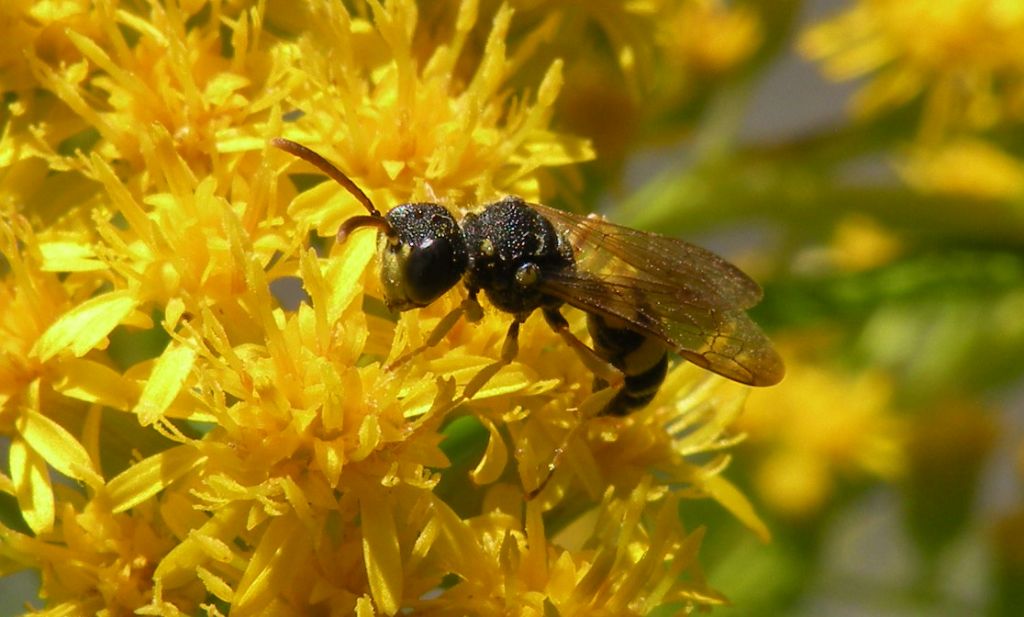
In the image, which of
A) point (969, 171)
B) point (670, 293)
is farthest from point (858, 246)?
point (670, 293)

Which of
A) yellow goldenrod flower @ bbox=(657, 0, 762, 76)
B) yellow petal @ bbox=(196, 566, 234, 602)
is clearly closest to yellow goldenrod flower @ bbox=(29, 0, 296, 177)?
yellow petal @ bbox=(196, 566, 234, 602)

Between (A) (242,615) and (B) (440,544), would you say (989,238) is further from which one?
(A) (242,615)

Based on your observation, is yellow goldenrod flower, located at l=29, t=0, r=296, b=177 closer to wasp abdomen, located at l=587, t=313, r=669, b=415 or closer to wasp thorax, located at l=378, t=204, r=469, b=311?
wasp thorax, located at l=378, t=204, r=469, b=311

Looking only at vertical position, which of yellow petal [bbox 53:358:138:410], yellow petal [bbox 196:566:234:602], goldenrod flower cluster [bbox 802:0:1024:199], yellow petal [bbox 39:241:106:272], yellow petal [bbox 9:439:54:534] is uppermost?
goldenrod flower cluster [bbox 802:0:1024:199]

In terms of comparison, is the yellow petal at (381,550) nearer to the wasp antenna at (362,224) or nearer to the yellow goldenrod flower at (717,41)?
the wasp antenna at (362,224)

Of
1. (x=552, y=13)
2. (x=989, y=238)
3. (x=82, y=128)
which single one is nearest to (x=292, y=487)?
(x=82, y=128)


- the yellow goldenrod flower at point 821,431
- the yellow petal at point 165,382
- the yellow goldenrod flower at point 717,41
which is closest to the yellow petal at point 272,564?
the yellow petal at point 165,382

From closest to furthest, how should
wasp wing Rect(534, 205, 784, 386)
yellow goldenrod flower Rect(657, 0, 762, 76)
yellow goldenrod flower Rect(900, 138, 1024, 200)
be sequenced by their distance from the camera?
wasp wing Rect(534, 205, 784, 386) < yellow goldenrod flower Rect(657, 0, 762, 76) < yellow goldenrod flower Rect(900, 138, 1024, 200)
